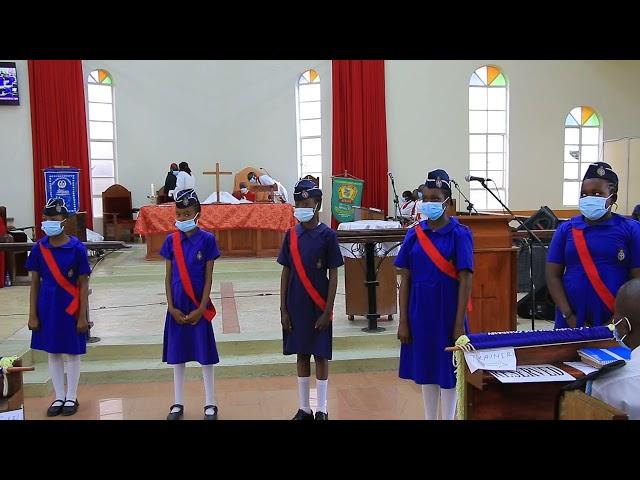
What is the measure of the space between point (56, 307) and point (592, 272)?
310cm

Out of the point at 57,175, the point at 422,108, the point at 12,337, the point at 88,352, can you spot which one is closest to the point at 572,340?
the point at 88,352

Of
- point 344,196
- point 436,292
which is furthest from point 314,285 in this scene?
point 344,196

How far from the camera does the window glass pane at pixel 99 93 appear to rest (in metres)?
12.5

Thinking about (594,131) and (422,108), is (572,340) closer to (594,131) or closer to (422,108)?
(422,108)

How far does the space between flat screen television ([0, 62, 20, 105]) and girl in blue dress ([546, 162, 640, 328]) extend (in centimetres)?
1167

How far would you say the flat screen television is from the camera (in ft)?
38.9

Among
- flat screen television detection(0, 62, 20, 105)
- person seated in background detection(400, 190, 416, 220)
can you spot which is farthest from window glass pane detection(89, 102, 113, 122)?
person seated in background detection(400, 190, 416, 220)

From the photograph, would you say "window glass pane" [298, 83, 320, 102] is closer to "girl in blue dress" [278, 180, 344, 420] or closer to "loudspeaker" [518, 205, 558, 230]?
"loudspeaker" [518, 205, 558, 230]

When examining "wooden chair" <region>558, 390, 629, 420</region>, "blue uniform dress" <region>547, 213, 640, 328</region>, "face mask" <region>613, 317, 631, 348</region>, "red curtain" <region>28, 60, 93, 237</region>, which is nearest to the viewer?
"wooden chair" <region>558, 390, 629, 420</region>

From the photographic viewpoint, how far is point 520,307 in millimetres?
6012

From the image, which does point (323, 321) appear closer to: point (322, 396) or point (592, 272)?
point (322, 396)

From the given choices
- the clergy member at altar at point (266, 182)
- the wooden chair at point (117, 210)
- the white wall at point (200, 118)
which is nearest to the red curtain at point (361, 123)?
the white wall at point (200, 118)

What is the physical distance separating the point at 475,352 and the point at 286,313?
1621mm

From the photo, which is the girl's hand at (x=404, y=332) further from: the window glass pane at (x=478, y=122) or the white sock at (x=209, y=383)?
the window glass pane at (x=478, y=122)
